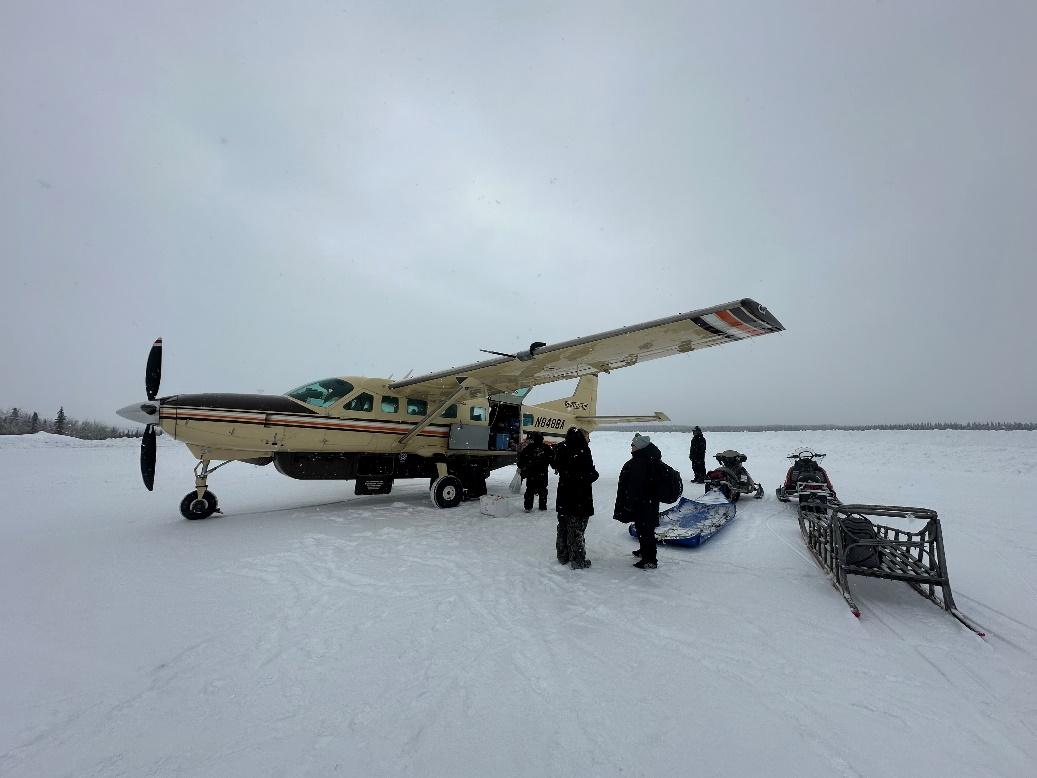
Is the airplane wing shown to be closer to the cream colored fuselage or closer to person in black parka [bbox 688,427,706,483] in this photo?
the cream colored fuselage

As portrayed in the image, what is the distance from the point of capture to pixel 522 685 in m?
2.81

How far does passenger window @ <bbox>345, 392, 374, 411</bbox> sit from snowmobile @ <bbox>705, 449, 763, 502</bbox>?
8.81 metres

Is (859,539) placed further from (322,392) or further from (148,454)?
(148,454)

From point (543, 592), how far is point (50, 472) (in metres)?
18.0

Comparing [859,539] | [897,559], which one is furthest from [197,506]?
[897,559]

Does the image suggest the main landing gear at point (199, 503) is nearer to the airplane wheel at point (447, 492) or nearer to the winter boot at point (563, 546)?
the airplane wheel at point (447, 492)

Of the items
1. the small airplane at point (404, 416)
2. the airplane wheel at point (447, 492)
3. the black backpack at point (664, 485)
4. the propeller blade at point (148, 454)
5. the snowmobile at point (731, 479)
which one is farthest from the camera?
the snowmobile at point (731, 479)

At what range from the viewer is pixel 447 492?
976 cm

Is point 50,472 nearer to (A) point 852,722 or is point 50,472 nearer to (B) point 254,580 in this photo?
(B) point 254,580

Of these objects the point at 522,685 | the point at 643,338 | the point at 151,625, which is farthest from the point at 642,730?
the point at 643,338

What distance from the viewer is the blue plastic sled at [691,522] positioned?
6.48m

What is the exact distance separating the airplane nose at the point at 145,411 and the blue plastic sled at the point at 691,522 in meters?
→ 8.70

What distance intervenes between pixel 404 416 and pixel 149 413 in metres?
4.65

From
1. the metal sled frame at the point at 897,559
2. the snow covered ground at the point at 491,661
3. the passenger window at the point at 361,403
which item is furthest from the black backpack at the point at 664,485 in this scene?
the passenger window at the point at 361,403
